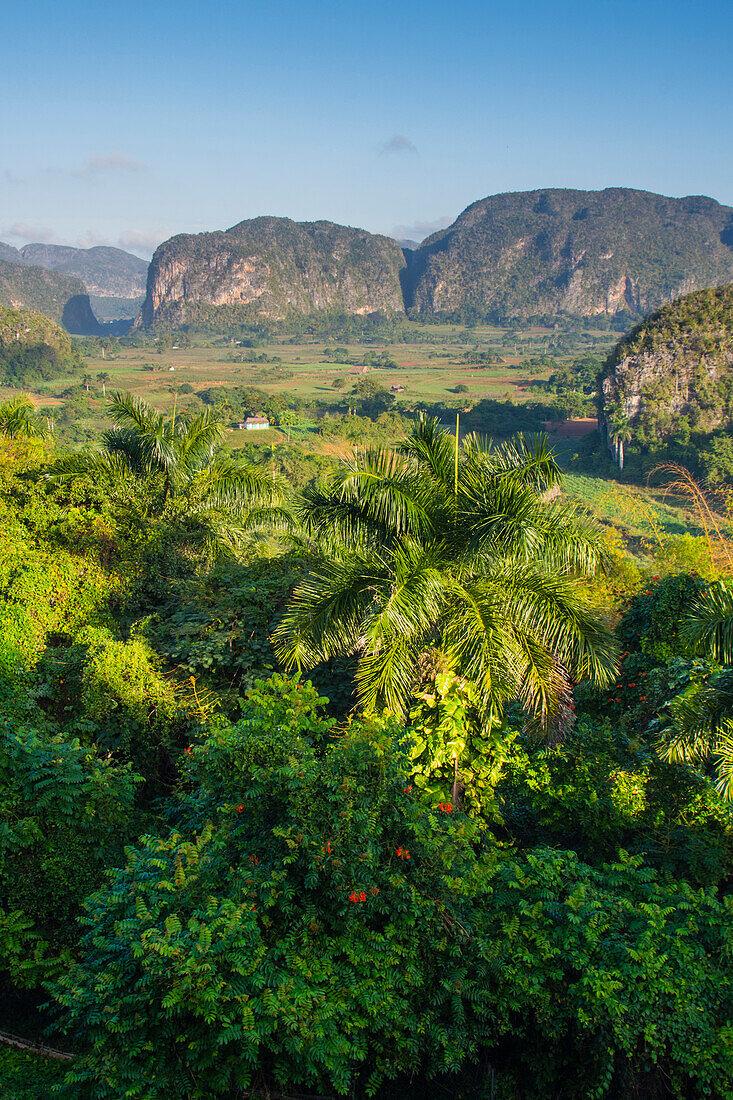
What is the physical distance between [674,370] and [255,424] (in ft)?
114

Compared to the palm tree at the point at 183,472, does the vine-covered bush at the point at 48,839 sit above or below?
below

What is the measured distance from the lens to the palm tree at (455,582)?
532cm

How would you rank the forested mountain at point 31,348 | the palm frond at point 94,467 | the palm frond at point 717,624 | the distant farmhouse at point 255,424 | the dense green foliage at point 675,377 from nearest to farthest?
the palm frond at point 717,624 → the palm frond at point 94,467 → the dense green foliage at point 675,377 → the distant farmhouse at point 255,424 → the forested mountain at point 31,348

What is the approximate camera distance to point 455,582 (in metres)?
5.52

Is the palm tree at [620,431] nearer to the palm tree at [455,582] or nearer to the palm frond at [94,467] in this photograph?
the palm frond at [94,467]

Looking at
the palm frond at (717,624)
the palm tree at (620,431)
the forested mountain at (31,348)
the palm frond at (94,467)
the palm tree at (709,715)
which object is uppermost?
the forested mountain at (31,348)

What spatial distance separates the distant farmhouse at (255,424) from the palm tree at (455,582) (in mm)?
56734

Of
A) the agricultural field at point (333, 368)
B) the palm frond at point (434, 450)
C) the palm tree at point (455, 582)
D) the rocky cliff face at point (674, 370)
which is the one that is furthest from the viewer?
the agricultural field at point (333, 368)

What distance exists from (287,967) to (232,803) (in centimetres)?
112

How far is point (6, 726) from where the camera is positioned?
5.64 m

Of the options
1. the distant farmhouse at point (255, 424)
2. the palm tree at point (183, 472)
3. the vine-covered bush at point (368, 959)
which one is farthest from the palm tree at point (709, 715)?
the distant farmhouse at point (255, 424)

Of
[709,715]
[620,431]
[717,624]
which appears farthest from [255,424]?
[709,715]

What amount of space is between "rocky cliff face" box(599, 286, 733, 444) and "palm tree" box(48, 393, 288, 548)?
4909cm

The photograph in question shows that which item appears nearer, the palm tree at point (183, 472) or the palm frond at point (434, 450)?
the palm frond at point (434, 450)
